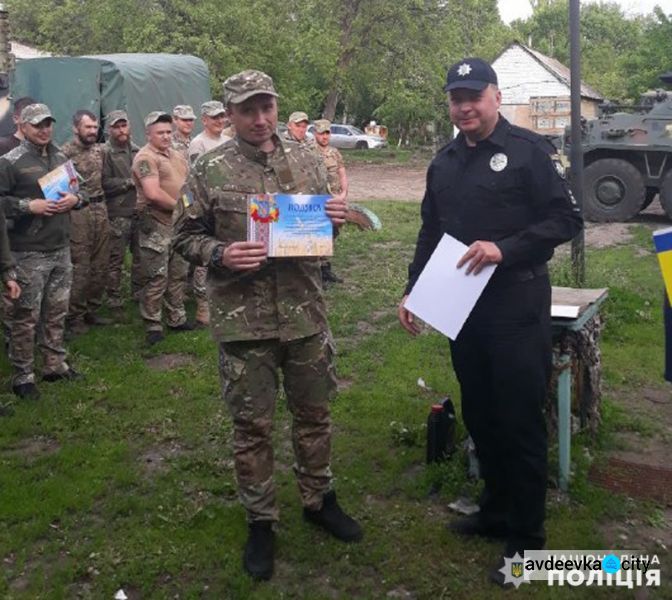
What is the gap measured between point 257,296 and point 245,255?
1.01 feet

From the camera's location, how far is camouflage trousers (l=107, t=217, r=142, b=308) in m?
7.73

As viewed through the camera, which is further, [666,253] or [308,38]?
[308,38]

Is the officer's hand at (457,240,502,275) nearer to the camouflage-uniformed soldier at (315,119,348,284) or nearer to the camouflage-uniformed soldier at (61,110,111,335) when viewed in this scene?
the camouflage-uniformed soldier at (61,110,111,335)

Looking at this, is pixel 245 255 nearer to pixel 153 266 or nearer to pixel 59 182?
pixel 59 182

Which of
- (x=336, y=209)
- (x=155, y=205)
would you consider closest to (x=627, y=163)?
(x=155, y=205)

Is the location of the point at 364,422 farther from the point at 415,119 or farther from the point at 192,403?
the point at 415,119

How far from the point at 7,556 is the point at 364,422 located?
2280 millimetres

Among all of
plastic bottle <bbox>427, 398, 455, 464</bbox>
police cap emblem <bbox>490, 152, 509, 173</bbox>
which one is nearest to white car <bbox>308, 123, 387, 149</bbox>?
plastic bottle <bbox>427, 398, 455, 464</bbox>

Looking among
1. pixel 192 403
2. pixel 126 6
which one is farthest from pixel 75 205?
pixel 126 6

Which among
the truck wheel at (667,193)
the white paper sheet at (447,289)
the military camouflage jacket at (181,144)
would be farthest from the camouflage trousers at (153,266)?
the truck wheel at (667,193)

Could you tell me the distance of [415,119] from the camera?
140ft

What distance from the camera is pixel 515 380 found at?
131 inches

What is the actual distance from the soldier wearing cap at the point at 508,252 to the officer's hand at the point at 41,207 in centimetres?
324

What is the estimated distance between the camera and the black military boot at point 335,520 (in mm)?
3807
